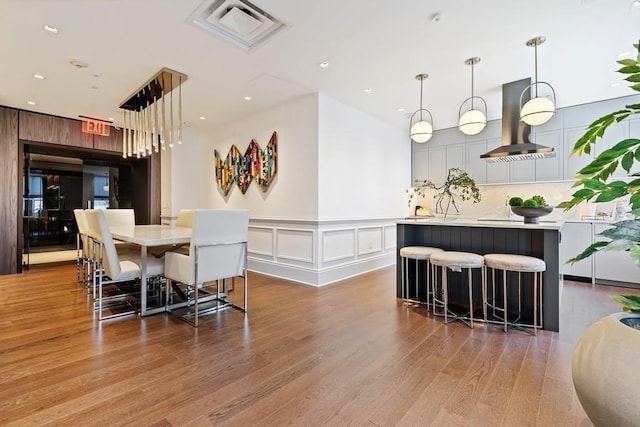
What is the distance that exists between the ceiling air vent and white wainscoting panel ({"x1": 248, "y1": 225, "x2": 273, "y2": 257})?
279 cm

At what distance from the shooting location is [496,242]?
3129mm

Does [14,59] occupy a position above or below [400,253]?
above

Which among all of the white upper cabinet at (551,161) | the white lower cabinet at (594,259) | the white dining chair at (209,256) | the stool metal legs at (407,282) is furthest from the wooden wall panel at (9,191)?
the white upper cabinet at (551,161)

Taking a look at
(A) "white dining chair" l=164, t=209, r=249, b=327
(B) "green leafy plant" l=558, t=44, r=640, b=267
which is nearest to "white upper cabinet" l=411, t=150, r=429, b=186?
(A) "white dining chair" l=164, t=209, r=249, b=327

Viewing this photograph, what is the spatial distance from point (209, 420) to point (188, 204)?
5782mm

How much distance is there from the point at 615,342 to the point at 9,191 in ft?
24.2

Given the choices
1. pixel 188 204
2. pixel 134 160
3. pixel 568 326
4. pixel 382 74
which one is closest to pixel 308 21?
pixel 382 74

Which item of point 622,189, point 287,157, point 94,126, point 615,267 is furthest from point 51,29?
point 615,267

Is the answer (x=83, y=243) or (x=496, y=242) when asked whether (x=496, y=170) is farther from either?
(x=83, y=243)

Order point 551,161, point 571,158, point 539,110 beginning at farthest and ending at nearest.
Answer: point 551,161 → point 571,158 → point 539,110

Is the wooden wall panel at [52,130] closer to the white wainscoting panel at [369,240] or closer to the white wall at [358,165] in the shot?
the white wall at [358,165]

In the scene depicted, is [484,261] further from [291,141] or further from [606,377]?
[291,141]

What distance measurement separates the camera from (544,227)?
8.59 feet

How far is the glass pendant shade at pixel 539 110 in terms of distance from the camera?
3.10 m
